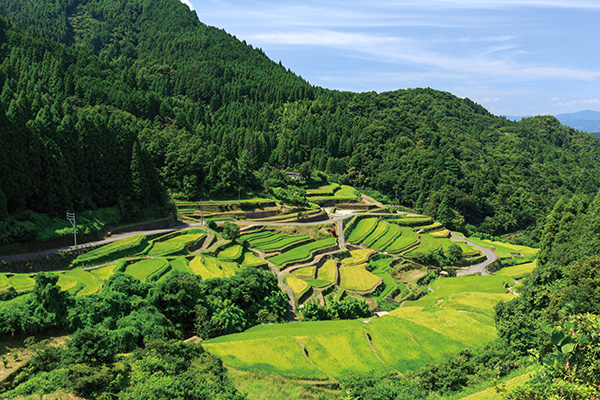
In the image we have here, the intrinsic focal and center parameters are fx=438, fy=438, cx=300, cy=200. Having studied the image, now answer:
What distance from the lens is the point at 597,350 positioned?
10602 mm

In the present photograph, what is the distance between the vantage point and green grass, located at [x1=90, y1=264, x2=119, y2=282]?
31078mm

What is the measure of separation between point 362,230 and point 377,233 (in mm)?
2421

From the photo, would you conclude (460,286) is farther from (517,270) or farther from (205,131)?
(205,131)

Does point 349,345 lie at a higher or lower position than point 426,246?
higher

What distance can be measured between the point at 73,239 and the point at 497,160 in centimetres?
11792

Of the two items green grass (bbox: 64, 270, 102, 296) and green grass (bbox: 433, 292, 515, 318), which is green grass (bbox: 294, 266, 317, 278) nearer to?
green grass (bbox: 433, 292, 515, 318)

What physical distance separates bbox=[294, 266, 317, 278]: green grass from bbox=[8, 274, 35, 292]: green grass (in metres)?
23.9

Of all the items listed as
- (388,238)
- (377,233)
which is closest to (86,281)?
(388,238)

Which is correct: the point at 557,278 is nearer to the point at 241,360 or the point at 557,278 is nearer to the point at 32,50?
the point at 241,360

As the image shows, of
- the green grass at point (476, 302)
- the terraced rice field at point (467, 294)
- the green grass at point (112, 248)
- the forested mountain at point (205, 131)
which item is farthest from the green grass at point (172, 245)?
the green grass at point (476, 302)

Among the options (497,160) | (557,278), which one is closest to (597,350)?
(557,278)

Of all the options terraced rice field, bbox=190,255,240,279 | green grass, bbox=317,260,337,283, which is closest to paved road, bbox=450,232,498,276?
green grass, bbox=317,260,337,283

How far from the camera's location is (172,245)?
139 feet

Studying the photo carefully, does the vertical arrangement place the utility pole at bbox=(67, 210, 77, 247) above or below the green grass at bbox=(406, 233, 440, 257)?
above
